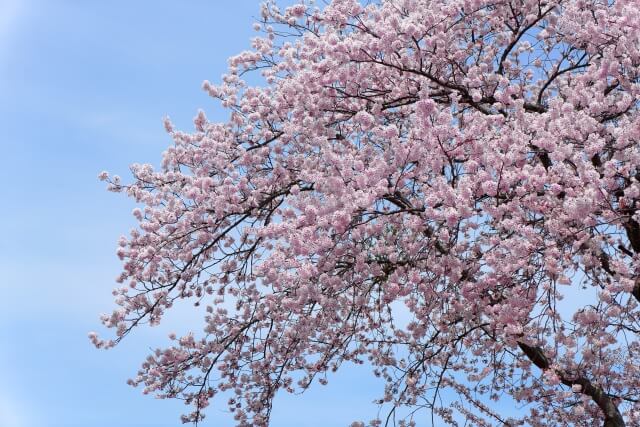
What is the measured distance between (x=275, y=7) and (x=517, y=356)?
19.4ft

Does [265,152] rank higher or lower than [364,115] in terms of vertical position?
higher

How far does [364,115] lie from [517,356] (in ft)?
11.9

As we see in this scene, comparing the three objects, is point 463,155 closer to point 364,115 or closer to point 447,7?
point 364,115

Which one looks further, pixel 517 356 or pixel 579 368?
pixel 517 356

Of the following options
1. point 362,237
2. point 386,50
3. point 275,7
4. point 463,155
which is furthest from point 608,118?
point 275,7

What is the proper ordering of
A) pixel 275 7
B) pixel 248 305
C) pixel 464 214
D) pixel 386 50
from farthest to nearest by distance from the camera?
pixel 275 7
pixel 248 305
pixel 386 50
pixel 464 214

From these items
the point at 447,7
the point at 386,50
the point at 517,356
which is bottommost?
the point at 517,356

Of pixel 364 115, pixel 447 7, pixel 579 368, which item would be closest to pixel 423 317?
pixel 579 368

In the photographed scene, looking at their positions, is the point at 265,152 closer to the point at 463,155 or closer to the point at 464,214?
the point at 463,155

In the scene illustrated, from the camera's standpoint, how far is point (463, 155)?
7.57 meters

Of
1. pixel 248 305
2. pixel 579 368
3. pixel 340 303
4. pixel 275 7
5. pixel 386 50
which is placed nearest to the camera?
pixel 579 368

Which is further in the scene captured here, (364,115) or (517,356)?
(517,356)

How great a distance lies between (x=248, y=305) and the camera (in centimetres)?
996

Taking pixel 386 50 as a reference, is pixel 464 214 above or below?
below
